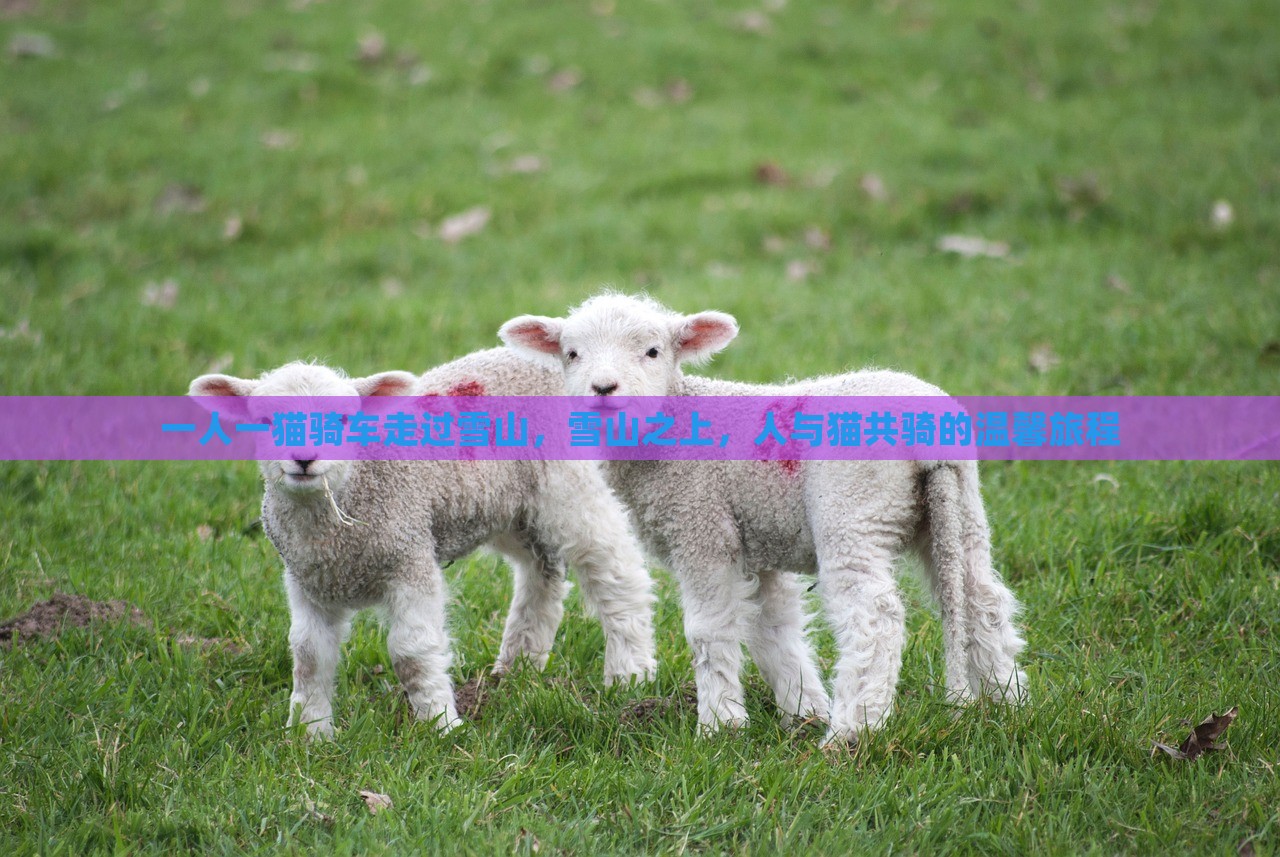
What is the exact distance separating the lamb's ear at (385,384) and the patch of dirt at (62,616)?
1512 millimetres

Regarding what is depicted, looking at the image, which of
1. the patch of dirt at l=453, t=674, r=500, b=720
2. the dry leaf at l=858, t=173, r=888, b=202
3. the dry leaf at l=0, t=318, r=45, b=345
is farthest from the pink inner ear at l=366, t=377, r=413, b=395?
the dry leaf at l=858, t=173, r=888, b=202

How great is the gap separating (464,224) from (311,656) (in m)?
6.38

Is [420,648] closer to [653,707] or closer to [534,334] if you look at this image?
[653,707]

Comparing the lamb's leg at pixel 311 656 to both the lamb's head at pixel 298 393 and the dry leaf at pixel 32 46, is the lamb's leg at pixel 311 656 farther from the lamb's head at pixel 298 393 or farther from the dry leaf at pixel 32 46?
the dry leaf at pixel 32 46

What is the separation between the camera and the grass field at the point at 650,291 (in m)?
3.84

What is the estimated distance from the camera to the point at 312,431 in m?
4.22

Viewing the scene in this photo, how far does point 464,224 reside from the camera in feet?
34.0

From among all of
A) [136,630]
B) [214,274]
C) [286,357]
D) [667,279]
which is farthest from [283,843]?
[214,274]

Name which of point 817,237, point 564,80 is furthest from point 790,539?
point 564,80

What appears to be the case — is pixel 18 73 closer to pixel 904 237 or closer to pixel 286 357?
pixel 286 357

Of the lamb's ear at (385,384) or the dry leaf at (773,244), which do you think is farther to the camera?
the dry leaf at (773,244)

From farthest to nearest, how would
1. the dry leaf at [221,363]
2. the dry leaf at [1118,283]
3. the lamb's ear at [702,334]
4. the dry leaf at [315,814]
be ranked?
the dry leaf at [1118,283]
the dry leaf at [221,363]
the lamb's ear at [702,334]
the dry leaf at [315,814]

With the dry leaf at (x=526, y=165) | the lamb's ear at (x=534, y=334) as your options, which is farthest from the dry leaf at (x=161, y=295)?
the lamb's ear at (x=534, y=334)

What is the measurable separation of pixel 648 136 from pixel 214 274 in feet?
13.8
